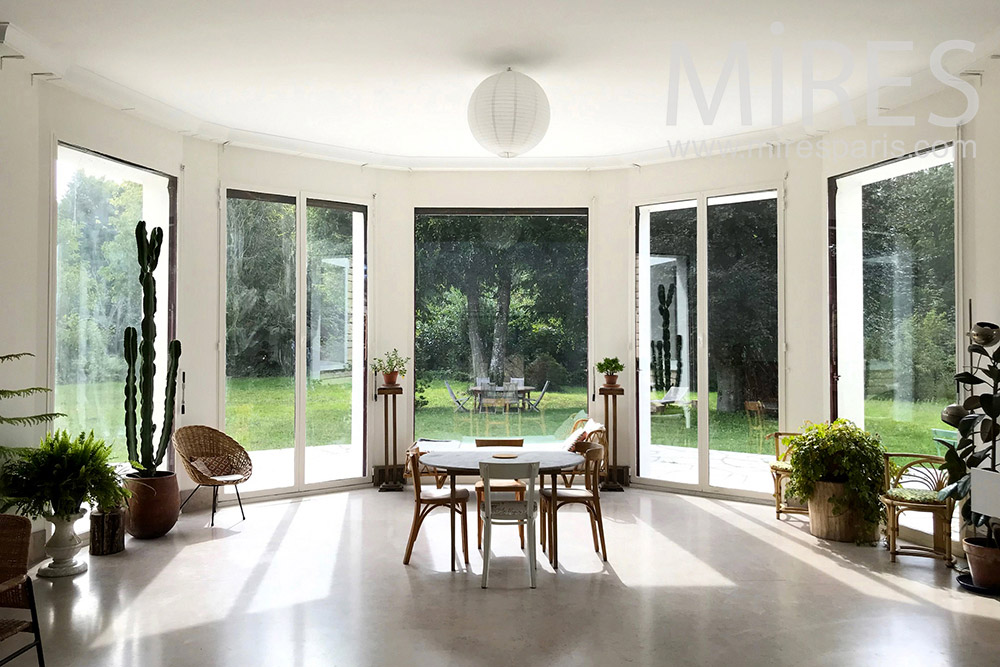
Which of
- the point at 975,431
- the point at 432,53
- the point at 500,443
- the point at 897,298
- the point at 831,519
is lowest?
the point at 831,519

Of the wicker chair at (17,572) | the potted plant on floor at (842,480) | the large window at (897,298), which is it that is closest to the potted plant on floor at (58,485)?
the wicker chair at (17,572)

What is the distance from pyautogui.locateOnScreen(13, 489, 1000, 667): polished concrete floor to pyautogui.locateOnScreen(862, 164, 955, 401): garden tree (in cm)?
149

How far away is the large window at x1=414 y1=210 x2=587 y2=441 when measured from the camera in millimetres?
8242

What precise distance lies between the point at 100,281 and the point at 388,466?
327 centimetres

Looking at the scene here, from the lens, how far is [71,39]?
4.83m

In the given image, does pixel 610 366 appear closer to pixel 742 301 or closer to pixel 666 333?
pixel 666 333

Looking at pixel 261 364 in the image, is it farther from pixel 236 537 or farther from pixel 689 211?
pixel 689 211

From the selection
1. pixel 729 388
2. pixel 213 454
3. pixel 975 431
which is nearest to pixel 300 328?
pixel 213 454

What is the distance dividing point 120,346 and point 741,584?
5249 millimetres

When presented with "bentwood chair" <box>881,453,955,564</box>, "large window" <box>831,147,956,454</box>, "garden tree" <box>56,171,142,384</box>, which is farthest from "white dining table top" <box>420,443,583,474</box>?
"garden tree" <box>56,171,142,384</box>

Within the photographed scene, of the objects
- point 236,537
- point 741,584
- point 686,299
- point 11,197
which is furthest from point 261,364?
point 741,584

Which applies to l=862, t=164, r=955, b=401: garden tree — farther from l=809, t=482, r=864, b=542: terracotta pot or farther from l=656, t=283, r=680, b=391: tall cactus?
l=656, t=283, r=680, b=391: tall cactus

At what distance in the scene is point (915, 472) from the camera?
5727 millimetres

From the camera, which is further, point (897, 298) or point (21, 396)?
point (897, 298)
